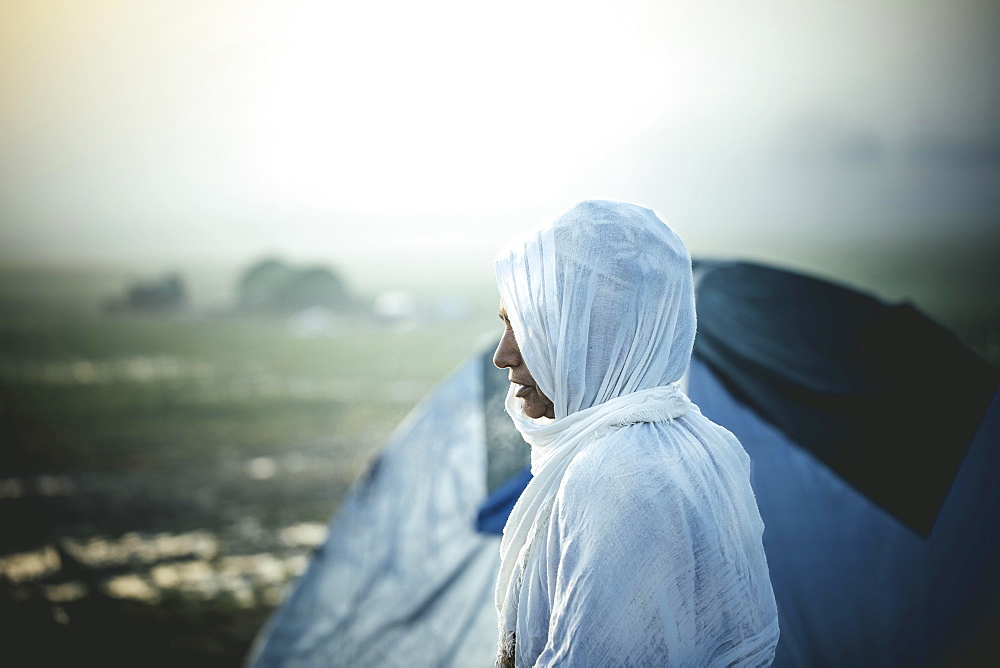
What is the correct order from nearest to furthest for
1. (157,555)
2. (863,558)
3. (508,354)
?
(508,354) → (863,558) → (157,555)

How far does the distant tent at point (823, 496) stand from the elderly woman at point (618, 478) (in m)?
1.20

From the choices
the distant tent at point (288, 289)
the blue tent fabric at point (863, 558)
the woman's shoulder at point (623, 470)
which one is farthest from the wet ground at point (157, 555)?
the distant tent at point (288, 289)

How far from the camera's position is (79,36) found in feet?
28.1

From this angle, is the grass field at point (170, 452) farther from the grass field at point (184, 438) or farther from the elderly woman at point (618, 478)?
the elderly woman at point (618, 478)

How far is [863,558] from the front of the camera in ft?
Answer: 6.95

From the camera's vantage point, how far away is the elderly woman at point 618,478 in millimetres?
902

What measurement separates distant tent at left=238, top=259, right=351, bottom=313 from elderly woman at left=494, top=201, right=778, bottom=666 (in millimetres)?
11154

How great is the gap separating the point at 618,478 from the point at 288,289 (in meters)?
11.6

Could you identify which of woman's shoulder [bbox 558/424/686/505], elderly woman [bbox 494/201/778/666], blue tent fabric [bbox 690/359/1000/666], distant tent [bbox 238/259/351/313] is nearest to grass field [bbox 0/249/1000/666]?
distant tent [bbox 238/259/351/313]

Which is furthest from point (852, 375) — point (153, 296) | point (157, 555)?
point (153, 296)

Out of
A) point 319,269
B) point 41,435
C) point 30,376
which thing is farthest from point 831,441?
point 30,376

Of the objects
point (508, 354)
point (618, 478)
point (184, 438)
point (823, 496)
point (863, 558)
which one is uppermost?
point (508, 354)

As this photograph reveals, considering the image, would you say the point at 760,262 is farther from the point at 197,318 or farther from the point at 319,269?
the point at 197,318

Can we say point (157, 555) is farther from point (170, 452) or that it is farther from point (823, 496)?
point (823, 496)
